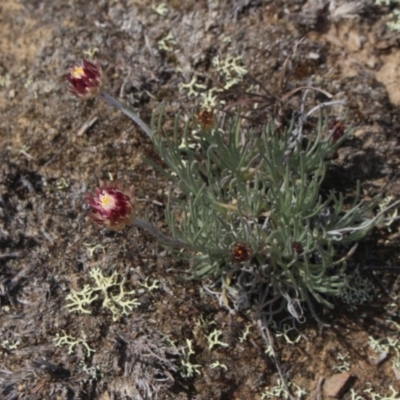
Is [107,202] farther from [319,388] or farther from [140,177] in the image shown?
[319,388]

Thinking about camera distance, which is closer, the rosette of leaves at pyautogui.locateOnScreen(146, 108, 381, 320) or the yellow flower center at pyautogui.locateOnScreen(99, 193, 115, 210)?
the yellow flower center at pyautogui.locateOnScreen(99, 193, 115, 210)

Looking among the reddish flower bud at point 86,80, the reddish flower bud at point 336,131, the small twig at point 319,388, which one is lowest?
the small twig at point 319,388

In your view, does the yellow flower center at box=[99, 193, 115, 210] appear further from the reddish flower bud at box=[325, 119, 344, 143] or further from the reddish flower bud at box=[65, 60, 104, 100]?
the reddish flower bud at box=[325, 119, 344, 143]

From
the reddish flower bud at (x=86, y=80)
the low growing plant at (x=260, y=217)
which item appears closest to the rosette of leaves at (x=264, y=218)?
the low growing plant at (x=260, y=217)

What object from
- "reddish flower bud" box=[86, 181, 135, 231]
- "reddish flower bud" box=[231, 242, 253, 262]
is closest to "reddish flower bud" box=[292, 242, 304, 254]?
"reddish flower bud" box=[231, 242, 253, 262]

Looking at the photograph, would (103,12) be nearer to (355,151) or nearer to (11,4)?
(11,4)

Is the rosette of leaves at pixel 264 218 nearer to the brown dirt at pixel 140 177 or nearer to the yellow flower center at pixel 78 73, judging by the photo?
the brown dirt at pixel 140 177
